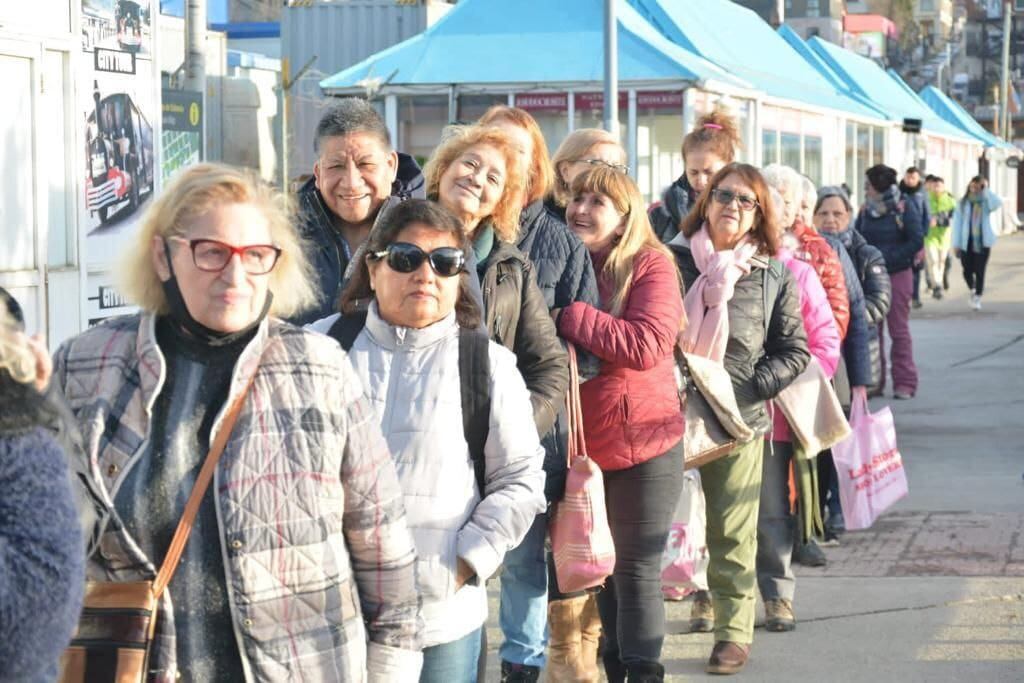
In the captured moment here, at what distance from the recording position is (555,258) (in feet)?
18.3

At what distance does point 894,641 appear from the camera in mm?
6977

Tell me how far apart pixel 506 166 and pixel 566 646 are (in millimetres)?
1737

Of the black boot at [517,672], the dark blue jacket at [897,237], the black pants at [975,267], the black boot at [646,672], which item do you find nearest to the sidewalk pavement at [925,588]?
the black boot at [517,672]

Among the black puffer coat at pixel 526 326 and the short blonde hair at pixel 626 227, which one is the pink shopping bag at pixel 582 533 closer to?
the black puffer coat at pixel 526 326

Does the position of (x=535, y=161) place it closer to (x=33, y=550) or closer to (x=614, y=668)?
(x=614, y=668)

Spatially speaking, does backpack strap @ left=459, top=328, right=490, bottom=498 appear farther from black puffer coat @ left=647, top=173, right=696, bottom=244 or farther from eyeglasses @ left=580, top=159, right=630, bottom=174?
black puffer coat @ left=647, top=173, right=696, bottom=244

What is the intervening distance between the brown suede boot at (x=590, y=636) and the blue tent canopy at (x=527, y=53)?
1677 centimetres

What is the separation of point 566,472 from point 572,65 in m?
18.3

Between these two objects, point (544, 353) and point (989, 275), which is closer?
point (544, 353)

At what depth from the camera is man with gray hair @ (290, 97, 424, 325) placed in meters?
5.09

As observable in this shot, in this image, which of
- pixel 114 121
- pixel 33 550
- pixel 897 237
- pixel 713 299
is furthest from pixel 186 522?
pixel 897 237

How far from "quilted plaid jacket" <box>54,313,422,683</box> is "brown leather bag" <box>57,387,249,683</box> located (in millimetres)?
28

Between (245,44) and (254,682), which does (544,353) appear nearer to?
(254,682)

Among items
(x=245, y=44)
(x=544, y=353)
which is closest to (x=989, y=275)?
(x=245, y=44)
